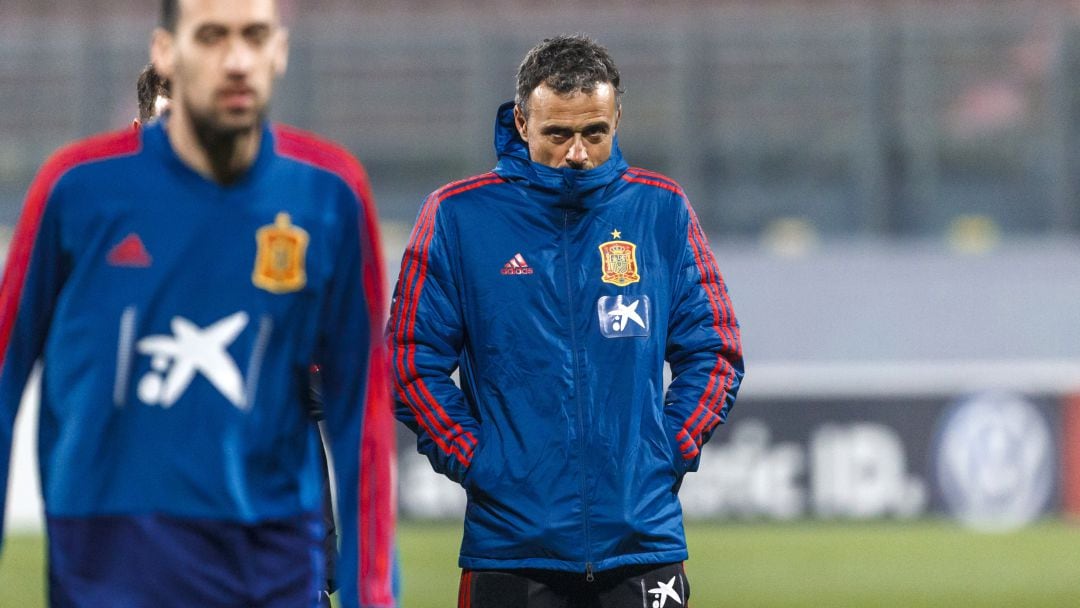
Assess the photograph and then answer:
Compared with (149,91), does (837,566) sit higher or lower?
lower

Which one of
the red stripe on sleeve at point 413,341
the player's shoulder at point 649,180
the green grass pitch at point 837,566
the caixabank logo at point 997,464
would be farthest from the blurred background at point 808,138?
the red stripe on sleeve at point 413,341

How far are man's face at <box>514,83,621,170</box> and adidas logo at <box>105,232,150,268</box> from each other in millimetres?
1430

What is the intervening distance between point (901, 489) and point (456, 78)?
493cm

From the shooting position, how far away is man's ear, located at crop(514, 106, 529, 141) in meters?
3.97

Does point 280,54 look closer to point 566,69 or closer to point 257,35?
point 257,35

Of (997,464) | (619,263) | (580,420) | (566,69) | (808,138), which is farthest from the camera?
(808,138)

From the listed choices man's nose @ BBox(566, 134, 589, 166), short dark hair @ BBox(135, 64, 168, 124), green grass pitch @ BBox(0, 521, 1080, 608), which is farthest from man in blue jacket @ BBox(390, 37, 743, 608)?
green grass pitch @ BBox(0, 521, 1080, 608)

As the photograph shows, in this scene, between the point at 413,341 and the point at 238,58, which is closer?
the point at 238,58

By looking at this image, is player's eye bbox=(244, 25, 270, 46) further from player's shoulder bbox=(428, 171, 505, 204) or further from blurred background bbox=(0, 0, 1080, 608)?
blurred background bbox=(0, 0, 1080, 608)

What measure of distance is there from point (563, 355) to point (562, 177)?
379 mm

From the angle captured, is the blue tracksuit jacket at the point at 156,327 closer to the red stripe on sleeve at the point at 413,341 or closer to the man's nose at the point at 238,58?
the man's nose at the point at 238,58

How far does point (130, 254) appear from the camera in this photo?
8.43 ft

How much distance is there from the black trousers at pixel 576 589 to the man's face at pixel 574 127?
843mm

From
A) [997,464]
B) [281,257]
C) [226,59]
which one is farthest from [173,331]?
[997,464]
